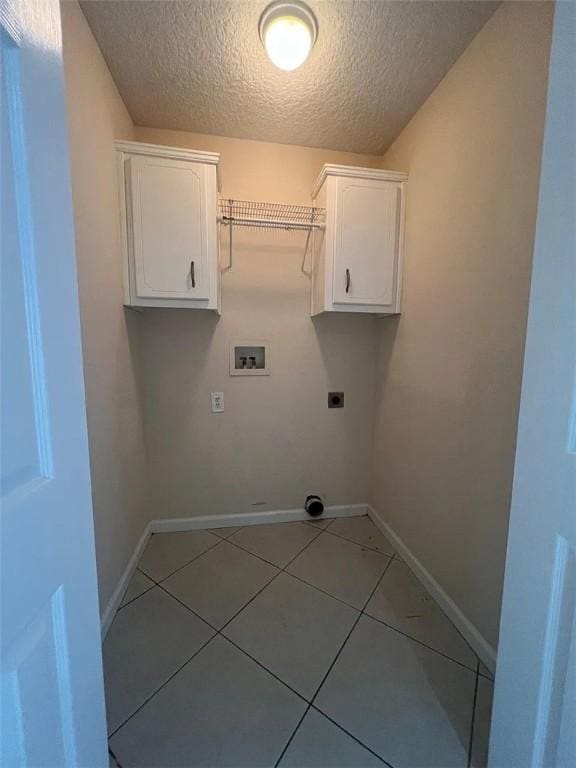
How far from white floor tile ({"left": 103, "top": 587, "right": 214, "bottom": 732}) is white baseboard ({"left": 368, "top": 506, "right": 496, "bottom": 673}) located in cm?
109

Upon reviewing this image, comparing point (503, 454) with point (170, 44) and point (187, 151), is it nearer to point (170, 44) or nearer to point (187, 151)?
point (187, 151)

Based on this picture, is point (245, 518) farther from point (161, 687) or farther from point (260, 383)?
point (161, 687)

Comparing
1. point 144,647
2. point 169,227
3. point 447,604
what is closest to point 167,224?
point 169,227

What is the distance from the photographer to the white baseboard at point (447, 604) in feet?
4.04

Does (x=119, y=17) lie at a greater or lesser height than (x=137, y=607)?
greater

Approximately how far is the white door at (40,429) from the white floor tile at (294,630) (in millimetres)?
781

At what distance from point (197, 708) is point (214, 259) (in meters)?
1.89

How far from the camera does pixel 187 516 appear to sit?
213 cm

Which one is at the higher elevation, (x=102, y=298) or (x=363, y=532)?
(x=102, y=298)

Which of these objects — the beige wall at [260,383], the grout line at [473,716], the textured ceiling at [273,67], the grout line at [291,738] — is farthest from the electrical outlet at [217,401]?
the grout line at [473,716]

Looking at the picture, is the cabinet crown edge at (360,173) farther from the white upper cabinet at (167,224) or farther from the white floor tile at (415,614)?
the white floor tile at (415,614)

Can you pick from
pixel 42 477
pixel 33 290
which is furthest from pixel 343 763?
pixel 33 290

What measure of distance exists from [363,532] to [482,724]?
110 centimetres

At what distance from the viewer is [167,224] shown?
1.59 metres
